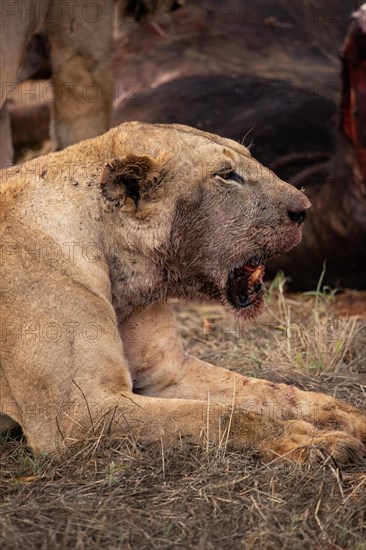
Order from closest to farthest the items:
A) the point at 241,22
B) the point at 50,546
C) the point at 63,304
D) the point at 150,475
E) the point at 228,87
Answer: the point at 50,546, the point at 150,475, the point at 63,304, the point at 228,87, the point at 241,22

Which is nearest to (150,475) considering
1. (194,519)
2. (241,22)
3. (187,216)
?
(194,519)

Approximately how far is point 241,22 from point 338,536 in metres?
5.53

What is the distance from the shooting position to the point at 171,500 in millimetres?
3113

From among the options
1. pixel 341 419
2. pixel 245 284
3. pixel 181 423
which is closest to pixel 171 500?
pixel 181 423

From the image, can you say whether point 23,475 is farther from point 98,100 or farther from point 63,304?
point 98,100

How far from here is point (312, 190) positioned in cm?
658

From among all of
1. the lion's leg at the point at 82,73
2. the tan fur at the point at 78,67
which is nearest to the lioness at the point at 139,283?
the tan fur at the point at 78,67

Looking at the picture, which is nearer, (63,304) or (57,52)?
(63,304)

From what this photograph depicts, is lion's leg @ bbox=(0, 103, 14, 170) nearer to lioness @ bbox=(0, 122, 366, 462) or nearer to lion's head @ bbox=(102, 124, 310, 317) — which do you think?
lioness @ bbox=(0, 122, 366, 462)

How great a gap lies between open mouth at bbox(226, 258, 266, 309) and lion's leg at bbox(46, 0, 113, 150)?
2355mm

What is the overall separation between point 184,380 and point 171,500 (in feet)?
2.96

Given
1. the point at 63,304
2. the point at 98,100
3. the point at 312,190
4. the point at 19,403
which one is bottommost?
the point at 312,190

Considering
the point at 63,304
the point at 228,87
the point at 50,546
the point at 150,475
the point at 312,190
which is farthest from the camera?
the point at 228,87

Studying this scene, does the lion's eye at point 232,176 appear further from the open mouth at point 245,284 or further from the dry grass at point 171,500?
the dry grass at point 171,500
